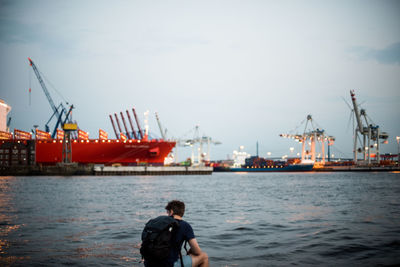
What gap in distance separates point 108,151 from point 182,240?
8448 centimetres

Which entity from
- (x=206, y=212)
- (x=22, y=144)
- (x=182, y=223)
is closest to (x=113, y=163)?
(x=22, y=144)

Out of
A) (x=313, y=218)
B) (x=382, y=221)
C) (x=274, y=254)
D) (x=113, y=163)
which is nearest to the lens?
(x=274, y=254)

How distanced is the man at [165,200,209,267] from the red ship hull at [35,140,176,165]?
3259 inches

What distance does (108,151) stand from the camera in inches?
3415

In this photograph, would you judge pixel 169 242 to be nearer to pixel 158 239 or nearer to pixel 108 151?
pixel 158 239

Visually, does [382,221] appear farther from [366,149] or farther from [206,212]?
[366,149]

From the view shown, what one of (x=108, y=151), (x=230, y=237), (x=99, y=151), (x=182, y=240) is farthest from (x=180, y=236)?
(x=99, y=151)

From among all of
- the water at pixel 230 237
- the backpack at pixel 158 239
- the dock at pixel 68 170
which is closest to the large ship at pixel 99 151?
the dock at pixel 68 170

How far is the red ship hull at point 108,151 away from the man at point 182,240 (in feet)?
272

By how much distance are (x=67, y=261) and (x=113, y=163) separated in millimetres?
82297

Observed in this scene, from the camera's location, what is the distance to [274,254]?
898 centimetres

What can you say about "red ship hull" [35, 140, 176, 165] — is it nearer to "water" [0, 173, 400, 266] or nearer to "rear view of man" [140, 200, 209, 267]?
"water" [0, 173, 400, 266]

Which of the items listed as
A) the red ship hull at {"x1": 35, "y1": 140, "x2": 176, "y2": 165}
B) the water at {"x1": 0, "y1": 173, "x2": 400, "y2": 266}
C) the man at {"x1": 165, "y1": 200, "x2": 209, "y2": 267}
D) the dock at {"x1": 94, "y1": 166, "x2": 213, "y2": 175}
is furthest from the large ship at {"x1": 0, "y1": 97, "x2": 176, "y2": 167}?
the man at {"x1": 165, "y1": 200, "x2": 209, "y2": 267}

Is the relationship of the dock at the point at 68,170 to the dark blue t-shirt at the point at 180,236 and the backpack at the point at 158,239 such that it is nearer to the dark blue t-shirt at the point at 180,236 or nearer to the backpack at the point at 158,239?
the dark blue t-shirt at the point at 180,236
